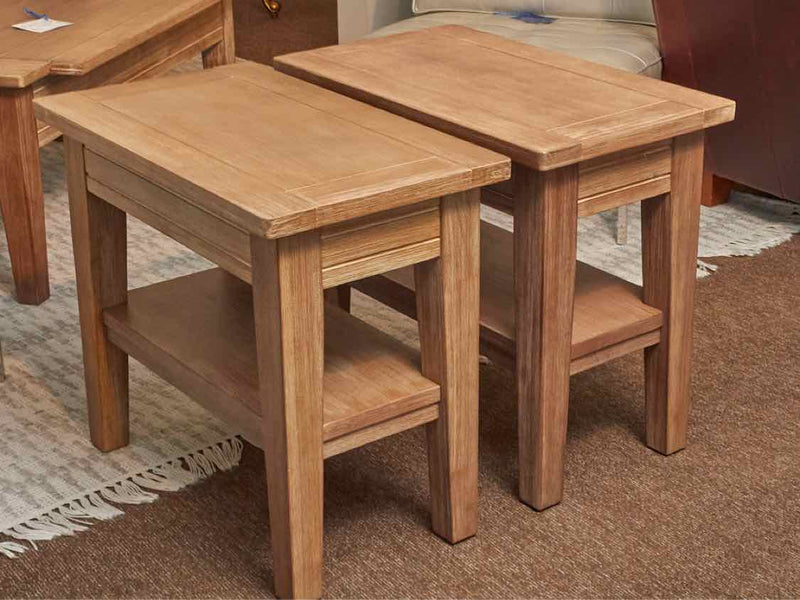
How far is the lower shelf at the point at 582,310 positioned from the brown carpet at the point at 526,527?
22 cm

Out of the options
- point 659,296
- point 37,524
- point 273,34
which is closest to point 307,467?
point 37,524

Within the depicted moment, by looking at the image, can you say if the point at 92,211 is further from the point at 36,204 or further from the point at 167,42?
the point at 167,42

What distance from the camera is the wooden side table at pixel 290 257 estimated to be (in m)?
1.36

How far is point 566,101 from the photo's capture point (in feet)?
5.51

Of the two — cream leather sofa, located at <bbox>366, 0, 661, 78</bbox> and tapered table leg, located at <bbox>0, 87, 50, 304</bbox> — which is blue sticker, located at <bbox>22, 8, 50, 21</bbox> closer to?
tapered table leg, located at <bbox>0, 87, 50, 304</bbox>

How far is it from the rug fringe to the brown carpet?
0.07ft

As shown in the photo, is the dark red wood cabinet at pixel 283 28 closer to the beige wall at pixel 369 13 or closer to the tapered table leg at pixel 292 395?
the beige wall at pixel 369 13

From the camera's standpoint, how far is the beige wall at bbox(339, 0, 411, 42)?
11.2ft

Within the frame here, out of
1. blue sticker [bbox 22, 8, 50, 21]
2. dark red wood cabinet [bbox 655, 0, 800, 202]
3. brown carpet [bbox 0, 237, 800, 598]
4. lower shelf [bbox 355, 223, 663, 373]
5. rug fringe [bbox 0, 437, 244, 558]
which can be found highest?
blue sticker [bbox 22, 8, 50, 21]

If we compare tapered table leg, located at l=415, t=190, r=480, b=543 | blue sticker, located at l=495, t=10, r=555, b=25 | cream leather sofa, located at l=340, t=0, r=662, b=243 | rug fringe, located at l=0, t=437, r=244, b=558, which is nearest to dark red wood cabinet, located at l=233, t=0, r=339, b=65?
cream leather sofa, located at l=340, t=0, r=662, b=243

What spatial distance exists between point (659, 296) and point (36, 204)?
126cm

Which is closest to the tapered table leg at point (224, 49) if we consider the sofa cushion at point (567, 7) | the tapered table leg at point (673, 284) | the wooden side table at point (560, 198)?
the sofa cushion at point (567, 7)

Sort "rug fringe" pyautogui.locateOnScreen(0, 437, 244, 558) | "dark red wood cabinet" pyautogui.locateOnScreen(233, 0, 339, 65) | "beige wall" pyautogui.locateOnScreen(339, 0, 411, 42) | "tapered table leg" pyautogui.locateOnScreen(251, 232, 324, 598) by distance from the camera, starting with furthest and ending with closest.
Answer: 1. "dark red wood cabinet" pyautogui.locateOnScreen(233, 0, 339, 65)
2. "beige wall" pyautogui.locateOnScreen(339, 0, 411, 42)
3. "rug fringe" pyautogui.locateOnScreen(0, 437, 244, 558)
4. "tapered table leg" pyautogui.locateOnScreen(251, 232, 324, 598)

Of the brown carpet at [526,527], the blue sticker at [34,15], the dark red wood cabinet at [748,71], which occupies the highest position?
the blue sticker at [34,15]
